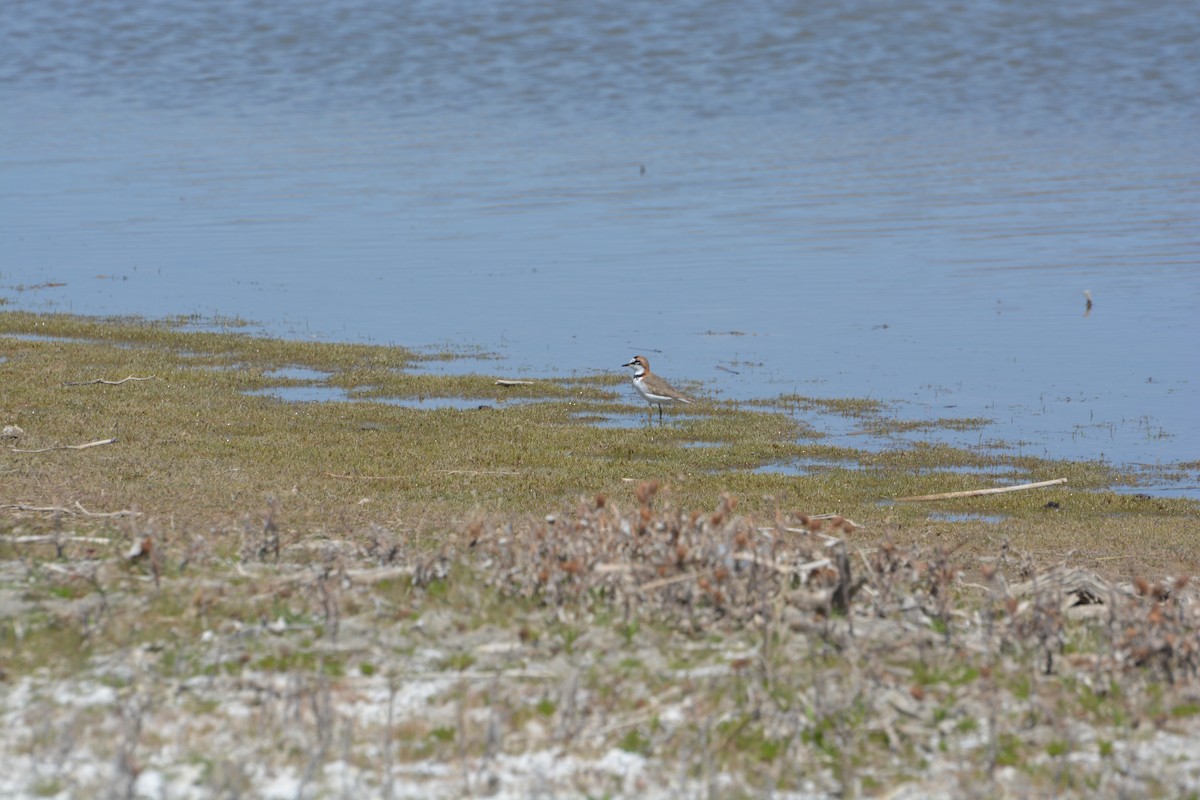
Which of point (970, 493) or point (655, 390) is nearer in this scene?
point (970, 493)

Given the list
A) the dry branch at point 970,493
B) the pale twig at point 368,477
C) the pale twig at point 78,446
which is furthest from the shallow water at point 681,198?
the pale twig at point 78,446

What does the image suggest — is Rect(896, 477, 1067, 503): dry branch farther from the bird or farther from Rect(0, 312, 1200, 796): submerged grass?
the bird

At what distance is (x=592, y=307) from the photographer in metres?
23.2

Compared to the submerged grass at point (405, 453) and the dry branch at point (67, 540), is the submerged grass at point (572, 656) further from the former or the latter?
the submerged grass at point (405, 453)

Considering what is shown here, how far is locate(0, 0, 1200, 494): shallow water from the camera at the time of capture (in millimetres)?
20656

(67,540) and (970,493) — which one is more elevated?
(67,540)

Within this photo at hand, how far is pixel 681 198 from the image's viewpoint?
105ft

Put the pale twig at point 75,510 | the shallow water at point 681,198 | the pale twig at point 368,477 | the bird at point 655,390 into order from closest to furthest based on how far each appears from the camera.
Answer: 1. the pale twig at point 75,510
2. the pale twig at point 368,477
3. the bird at point 655,390
4. the shallow water at point 681,198

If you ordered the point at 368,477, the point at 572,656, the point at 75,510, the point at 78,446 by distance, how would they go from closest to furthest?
the point at 572,656 → the point at 75,510 → the point at 368,477 → the point at 78,446

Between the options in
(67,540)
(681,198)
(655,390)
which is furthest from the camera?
(681,198)

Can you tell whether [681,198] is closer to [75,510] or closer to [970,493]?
[970,493]

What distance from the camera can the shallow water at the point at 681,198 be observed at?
67.8 feet

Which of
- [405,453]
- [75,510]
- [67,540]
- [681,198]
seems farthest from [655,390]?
[681,198]

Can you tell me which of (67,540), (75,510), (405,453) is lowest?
(405,453)
